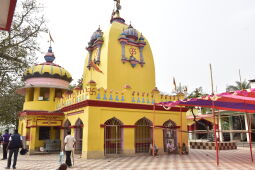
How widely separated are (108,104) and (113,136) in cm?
218

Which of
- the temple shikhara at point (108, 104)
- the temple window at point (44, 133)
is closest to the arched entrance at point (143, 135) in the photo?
the temple shikhara at point (108, 104)

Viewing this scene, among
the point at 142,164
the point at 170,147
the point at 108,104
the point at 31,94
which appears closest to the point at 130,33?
the point at 108,104

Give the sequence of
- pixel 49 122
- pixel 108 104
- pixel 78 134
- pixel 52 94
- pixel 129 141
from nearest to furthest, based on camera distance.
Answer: pixel 108 104
pixel 129 141
pixel 78 134
pixel 49 122
pixel 52 94

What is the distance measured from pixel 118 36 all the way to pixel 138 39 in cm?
168

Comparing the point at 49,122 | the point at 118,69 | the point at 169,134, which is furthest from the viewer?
the point at 49,122

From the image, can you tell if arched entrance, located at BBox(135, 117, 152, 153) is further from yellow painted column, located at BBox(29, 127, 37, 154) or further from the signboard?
yellow painted column, located at BBox(29, 127, 37, 154)

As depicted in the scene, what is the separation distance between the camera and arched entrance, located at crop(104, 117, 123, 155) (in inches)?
516

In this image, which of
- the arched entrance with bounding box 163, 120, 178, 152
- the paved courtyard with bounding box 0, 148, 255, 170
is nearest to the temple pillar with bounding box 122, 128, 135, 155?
the paved courtyard with bounding box 0, 148, 255, 170

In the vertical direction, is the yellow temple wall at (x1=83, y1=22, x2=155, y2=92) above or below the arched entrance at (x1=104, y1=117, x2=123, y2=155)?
above

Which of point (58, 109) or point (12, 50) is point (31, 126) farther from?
point (12, 50)

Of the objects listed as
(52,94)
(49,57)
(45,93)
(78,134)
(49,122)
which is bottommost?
(78,134)

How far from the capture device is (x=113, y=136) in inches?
546

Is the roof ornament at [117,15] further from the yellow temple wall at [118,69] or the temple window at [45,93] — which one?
the temple window at [45,93]

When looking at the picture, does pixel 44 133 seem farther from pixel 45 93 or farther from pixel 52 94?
pixel 45 93
